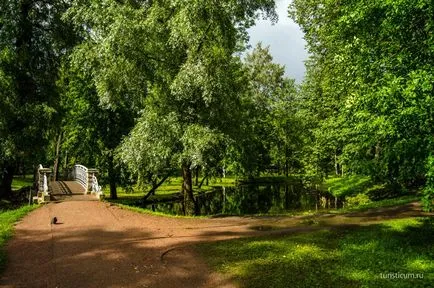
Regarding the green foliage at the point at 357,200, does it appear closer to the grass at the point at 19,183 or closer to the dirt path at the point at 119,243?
the dirt path at the point at 119,243

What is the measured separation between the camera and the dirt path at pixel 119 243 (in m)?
10.9

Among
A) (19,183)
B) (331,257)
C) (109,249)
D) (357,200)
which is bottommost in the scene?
(331,257)

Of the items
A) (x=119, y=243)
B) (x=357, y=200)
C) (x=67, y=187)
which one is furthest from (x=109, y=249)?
(x=357, y=200)

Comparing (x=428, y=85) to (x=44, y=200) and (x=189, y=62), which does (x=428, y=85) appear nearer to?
(x=189, y=62)

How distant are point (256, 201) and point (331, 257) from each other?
28594 millimetres

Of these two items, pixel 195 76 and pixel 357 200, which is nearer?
pixel 195 76

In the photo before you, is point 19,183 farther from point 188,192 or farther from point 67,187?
point 188,192

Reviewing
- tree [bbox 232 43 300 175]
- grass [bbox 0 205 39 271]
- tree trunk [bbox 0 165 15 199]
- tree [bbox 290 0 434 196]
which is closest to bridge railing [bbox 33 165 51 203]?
grass [bbox 0 205 39 271]

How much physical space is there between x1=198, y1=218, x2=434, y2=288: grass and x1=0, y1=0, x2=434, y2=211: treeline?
8.93ft

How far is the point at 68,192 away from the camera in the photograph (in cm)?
2520

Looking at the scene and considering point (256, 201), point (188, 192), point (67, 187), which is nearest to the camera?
point (188, 192)

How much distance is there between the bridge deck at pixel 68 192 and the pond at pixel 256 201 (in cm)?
790

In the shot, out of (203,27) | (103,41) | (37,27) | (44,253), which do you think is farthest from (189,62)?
(37,27)

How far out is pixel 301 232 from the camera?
16.1 m
